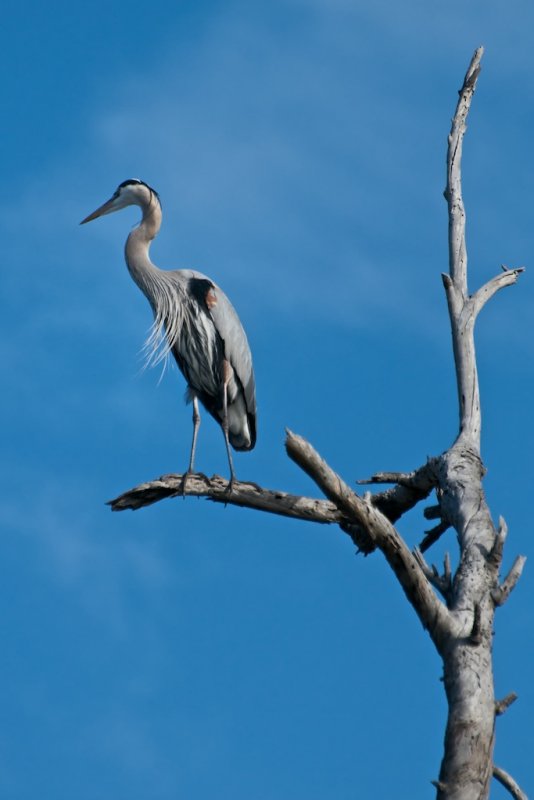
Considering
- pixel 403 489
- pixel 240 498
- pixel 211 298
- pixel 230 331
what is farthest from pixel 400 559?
pixel 211 298

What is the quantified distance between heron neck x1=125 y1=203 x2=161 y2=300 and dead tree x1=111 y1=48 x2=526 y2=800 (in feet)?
10.2

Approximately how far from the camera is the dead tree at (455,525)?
6.91 metres

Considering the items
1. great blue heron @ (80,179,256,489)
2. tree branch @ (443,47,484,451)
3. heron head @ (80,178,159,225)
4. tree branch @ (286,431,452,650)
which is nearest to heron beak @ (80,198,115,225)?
heron head @ (80,178,159,225)

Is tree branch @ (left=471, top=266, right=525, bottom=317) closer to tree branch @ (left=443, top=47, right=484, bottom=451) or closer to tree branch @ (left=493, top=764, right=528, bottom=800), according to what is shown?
tree branch @ (left=443, top=47, right=484, bottom=451)

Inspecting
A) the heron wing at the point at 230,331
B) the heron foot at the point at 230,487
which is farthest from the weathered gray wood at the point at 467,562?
the heron wing at the point at 230,331

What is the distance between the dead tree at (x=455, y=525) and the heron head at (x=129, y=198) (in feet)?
10.6

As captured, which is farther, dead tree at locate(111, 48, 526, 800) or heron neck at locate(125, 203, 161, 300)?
heron neck at locate(125, 203, 161, 300)

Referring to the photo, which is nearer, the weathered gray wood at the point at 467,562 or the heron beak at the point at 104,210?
the weathered gray wood at the point at 467,562

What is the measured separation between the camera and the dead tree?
691 cm

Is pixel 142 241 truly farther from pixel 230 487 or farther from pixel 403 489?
pixel 403 489

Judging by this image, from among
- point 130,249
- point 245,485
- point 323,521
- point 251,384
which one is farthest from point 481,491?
point 130,249

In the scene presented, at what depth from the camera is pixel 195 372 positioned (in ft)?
38.0

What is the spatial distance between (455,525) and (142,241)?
203 inches

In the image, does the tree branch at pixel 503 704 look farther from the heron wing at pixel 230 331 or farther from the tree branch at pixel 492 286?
Result: the heron wing at pixel 230 331
